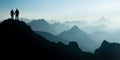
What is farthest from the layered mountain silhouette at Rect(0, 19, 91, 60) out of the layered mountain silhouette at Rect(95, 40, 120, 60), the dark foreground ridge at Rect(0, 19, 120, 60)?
the layered mountain silhouette at Rect(95, 40, 120, 60)

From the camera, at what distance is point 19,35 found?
106 m

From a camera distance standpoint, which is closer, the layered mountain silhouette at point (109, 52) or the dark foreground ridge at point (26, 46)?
the dark foreground ridge at point (26, 46)

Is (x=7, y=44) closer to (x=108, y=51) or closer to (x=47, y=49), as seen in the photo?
(x=47, y=49)

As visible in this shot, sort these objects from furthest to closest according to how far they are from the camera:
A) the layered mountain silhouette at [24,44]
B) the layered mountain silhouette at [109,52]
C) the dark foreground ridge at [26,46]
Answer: the layered mountain silhouette at [109,52]
the layered mountain silhouette at [24,44]
the dark foreground ridge at [26,46]

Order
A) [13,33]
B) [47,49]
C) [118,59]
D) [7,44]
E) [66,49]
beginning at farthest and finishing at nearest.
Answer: [118,59] → [66,49] → [47,49] → [13,33] → [7,44]

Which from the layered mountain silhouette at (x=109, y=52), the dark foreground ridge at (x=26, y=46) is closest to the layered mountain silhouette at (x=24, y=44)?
the dark foreground ridge at (x=26, y=46)

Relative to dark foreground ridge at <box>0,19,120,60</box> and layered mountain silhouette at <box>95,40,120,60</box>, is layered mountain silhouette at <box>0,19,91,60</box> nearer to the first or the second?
dark foreground ridge at <box>0,19,120,60</box>

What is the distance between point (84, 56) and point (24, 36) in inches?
1522

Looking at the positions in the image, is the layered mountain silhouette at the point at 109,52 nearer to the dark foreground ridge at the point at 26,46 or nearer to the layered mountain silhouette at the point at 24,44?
the dark foreground ridge at the point at 26,46

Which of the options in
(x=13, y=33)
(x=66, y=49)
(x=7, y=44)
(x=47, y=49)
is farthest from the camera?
(x=66, y=49)

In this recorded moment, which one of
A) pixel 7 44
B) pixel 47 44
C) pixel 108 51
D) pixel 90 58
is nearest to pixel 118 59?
pixel 108 51

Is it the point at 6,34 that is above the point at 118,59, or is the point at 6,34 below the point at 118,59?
above

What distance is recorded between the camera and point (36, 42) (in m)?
112

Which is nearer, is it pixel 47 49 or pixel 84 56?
pixel 47 49
